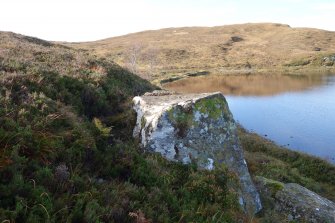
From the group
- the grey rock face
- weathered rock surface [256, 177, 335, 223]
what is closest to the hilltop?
weathered rock surface [256, 177, 335, 223]

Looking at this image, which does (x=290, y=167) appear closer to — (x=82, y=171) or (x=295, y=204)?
(x=295, y=204)

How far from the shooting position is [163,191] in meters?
7.65

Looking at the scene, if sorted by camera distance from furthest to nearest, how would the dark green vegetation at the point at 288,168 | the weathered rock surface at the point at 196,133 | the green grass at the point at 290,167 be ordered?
the green grass at the point at 290,167 → the dark green vegetation at the point at 288,168 → the weathered rock surface at the point at 196,133

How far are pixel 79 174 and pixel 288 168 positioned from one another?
14.3 metres

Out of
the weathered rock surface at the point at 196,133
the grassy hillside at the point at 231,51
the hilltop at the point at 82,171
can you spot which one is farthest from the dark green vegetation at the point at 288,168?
the grassy hillside at the point at 231,51

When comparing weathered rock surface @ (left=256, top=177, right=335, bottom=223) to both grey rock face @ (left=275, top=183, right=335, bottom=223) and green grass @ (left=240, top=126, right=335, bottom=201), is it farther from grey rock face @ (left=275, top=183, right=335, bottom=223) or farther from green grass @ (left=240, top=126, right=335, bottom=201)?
green grass @ (left=240, top=126, right=335, bottom=201)

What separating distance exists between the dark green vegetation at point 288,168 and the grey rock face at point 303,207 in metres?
0.41

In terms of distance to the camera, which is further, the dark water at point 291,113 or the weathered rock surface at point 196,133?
the dark water at point 291,113

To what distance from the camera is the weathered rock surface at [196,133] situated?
10.0 m

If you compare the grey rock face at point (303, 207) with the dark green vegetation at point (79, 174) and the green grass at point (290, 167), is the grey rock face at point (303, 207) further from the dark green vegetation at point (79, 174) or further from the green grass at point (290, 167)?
the dark green vegetation at point (79, 174)

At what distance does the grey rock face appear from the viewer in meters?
11.7

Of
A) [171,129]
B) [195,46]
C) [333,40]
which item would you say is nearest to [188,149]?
[171,129]

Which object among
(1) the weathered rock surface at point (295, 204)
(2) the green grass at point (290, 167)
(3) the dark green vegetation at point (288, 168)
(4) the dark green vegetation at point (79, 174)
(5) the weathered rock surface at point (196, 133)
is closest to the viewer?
(4) the dark green vegetation at point (79, 174)

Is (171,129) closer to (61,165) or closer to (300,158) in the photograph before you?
(61,165)
